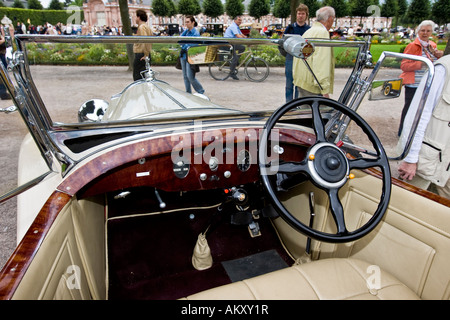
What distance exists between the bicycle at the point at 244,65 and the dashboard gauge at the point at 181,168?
0.71 m

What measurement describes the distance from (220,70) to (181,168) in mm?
754

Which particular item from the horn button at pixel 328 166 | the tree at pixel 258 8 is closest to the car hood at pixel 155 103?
the horn button at pixel 328 166

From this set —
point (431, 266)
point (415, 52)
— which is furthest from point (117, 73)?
point (415, 52)

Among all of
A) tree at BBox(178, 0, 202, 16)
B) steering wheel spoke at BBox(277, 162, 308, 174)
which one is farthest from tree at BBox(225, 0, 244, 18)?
steering wheel spoke at BBox(277, 162, 308, 174)

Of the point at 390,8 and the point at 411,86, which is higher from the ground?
the point at 390,8

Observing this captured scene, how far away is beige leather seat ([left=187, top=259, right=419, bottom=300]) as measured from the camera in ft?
4.62

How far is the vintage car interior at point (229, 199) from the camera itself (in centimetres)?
139

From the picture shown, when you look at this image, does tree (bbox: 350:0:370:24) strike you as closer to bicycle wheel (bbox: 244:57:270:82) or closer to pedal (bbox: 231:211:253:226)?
bicycle wheel (bbox: 244:57:270:82)

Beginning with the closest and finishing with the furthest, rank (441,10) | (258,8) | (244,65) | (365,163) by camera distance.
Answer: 1. (365,163)
2. (244,65)
3. (441,10)
4. (258,8)

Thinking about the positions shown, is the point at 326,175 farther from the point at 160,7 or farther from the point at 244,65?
the point at 160,7

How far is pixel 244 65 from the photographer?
2.04m

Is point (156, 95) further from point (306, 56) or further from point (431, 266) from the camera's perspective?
point (431, 266)

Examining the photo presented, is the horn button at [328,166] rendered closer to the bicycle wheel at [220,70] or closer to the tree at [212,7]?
the bicycle wheel at [220,70]

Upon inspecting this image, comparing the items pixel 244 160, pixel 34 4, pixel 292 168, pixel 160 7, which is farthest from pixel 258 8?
pixel 292 168
